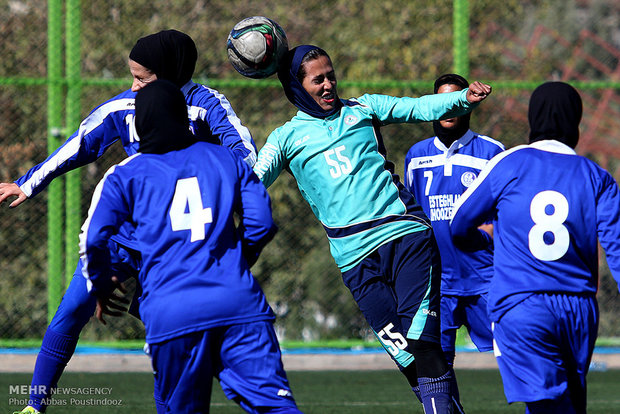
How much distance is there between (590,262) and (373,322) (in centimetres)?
124

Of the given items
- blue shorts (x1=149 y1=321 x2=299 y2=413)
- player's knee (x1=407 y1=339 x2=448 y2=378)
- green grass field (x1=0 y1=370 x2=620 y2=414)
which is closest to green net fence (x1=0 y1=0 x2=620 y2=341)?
green grass field (x1=0 y1=370 x2=620 y2=414)

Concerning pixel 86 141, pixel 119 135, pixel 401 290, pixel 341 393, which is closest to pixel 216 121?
pixel 119 135

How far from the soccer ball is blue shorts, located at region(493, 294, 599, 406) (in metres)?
1.93

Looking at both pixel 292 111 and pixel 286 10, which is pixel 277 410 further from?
pixel 286 10

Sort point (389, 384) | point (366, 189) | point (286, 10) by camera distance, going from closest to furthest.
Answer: point (366, 189), point (389, 384), point (286, 10)

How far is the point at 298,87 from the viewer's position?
514 centimetres

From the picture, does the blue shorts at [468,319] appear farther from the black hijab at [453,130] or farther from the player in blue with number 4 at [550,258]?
the player in blue with number 4 at [550,258]

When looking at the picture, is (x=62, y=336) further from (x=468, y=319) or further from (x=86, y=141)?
(x=468, y=319)

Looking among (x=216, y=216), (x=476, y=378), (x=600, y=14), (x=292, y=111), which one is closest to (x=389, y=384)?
(x=476, y=378)

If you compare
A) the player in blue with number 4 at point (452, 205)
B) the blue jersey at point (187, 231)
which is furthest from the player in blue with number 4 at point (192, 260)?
the player in blue with number 4 at point (452, 205)

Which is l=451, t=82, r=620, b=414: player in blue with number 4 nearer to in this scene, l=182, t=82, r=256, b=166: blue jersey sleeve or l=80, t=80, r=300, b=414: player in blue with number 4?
l=80, t=80, r=300, b=414: player in blue with number 4

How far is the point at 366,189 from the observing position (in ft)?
16.3

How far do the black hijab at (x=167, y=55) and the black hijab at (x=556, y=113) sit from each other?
1.82 m

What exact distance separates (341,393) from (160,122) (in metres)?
4.60
